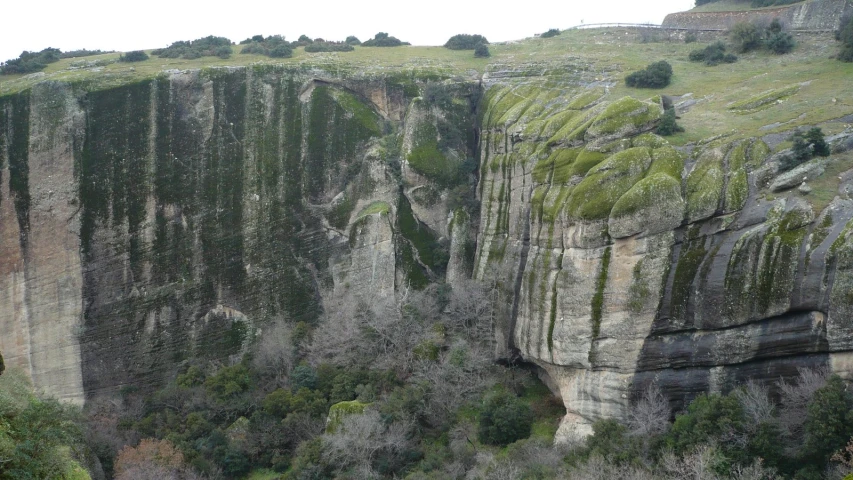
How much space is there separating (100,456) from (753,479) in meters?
22.5

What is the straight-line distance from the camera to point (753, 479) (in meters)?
18.7

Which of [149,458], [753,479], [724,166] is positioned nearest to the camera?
[753,479]

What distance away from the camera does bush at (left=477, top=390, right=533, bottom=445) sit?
25812mm

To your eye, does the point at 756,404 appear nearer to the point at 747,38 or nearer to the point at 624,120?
the point at 624,120

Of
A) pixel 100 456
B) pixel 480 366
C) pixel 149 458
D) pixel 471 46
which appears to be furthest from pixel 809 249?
pixel 471 46

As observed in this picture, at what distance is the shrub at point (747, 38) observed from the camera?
118 ft

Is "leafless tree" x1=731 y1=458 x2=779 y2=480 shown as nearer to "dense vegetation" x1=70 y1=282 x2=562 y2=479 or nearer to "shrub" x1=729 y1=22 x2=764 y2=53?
"dense vegetation" x1=70 y1=282 x2=562 y2=479

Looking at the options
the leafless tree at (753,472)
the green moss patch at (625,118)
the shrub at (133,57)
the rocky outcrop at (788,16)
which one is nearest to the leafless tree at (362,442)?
the leafless tree at (753,472)

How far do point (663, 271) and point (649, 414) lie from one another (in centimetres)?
406

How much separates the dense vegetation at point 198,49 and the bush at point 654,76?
2113cm

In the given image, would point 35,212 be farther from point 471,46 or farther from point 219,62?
point 471,46

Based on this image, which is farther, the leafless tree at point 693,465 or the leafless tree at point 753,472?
the leafless tree at point 693,465

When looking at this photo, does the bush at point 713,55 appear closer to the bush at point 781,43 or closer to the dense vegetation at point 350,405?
the bush at point 781,43

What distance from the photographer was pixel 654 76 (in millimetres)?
32906
